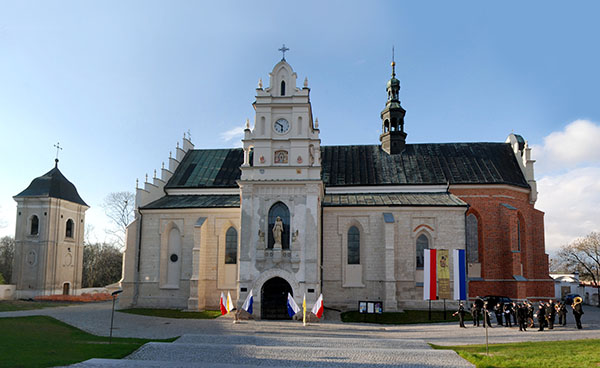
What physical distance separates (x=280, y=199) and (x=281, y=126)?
214 inches

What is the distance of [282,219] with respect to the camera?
1312 inches

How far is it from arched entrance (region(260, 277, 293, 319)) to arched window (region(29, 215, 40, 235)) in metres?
30.5

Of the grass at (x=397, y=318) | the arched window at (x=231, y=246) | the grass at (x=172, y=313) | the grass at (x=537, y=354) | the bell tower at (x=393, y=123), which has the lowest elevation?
the grass at (x=172, y=313)

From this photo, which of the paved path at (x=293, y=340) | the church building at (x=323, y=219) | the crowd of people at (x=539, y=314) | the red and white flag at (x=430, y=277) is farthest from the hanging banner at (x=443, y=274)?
the crowd of people at (x=539, y=314)

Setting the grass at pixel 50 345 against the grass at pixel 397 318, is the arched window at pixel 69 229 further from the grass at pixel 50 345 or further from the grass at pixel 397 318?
the grass at pixel 397 318

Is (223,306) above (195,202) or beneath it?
beneath

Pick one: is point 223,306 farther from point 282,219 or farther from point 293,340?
point 293,340

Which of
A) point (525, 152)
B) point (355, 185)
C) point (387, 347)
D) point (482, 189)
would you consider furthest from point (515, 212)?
point (387, 347)

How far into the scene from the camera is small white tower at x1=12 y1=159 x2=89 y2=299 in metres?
48.0

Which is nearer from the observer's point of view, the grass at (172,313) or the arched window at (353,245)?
the grass at (172,313)

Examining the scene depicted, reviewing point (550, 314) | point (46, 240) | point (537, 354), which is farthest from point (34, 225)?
point (537, 354)

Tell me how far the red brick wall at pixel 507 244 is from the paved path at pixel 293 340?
898cm

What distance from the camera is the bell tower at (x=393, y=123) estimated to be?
152 ft

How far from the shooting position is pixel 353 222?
125 ft
